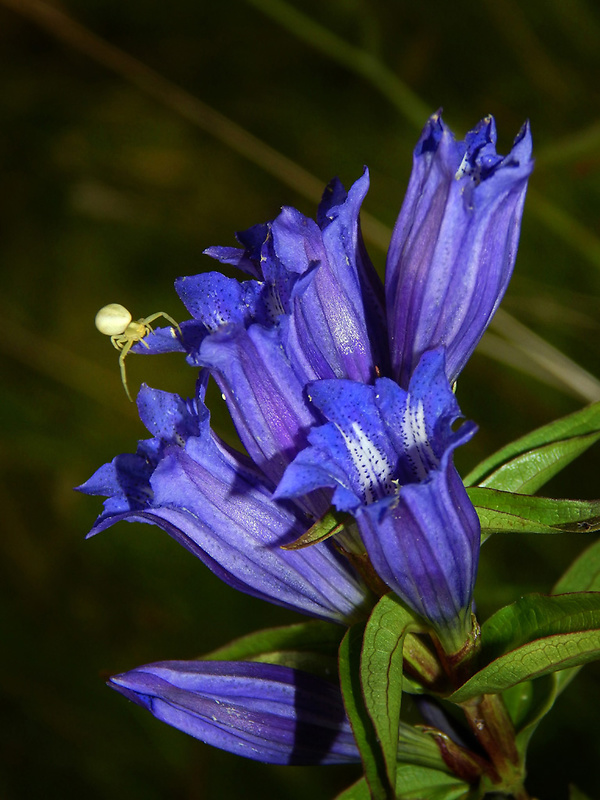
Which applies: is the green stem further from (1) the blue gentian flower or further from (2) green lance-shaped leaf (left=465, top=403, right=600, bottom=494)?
(2) green lance-shaped leaf (left=465, top=403, right=600, bottom=494)

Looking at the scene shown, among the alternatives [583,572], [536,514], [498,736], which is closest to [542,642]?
[536,514]

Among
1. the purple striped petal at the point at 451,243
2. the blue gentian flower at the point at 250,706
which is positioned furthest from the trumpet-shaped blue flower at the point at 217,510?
the purple striped petal at the point at 451,243

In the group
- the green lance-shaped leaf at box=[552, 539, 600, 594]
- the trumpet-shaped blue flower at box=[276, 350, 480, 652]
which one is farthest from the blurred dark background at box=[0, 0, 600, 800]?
the trumpet-shaped blue flower at box=[276, 350, 480, 652]

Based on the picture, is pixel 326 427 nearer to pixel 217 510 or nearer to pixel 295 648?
pixel 217 510

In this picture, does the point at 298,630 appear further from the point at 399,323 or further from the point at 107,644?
the point at 107,644

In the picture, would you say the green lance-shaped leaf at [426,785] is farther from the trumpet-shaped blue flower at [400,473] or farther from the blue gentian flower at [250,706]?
the trumpet-shaped blue flower at [400,473]

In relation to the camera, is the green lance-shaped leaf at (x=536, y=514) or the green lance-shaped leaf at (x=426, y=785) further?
the green lance-shaped leaf at (x=426, y=785)

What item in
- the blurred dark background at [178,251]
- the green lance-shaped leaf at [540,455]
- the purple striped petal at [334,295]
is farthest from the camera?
the blurred dark background at [178,251]

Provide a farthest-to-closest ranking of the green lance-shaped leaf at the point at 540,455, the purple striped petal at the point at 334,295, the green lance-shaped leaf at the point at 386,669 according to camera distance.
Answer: the green lance-shaped leaf at the point at 540,455, the purple striped petal at the point at 334,295, the green lance-shaped leaf at the point at 386,669
